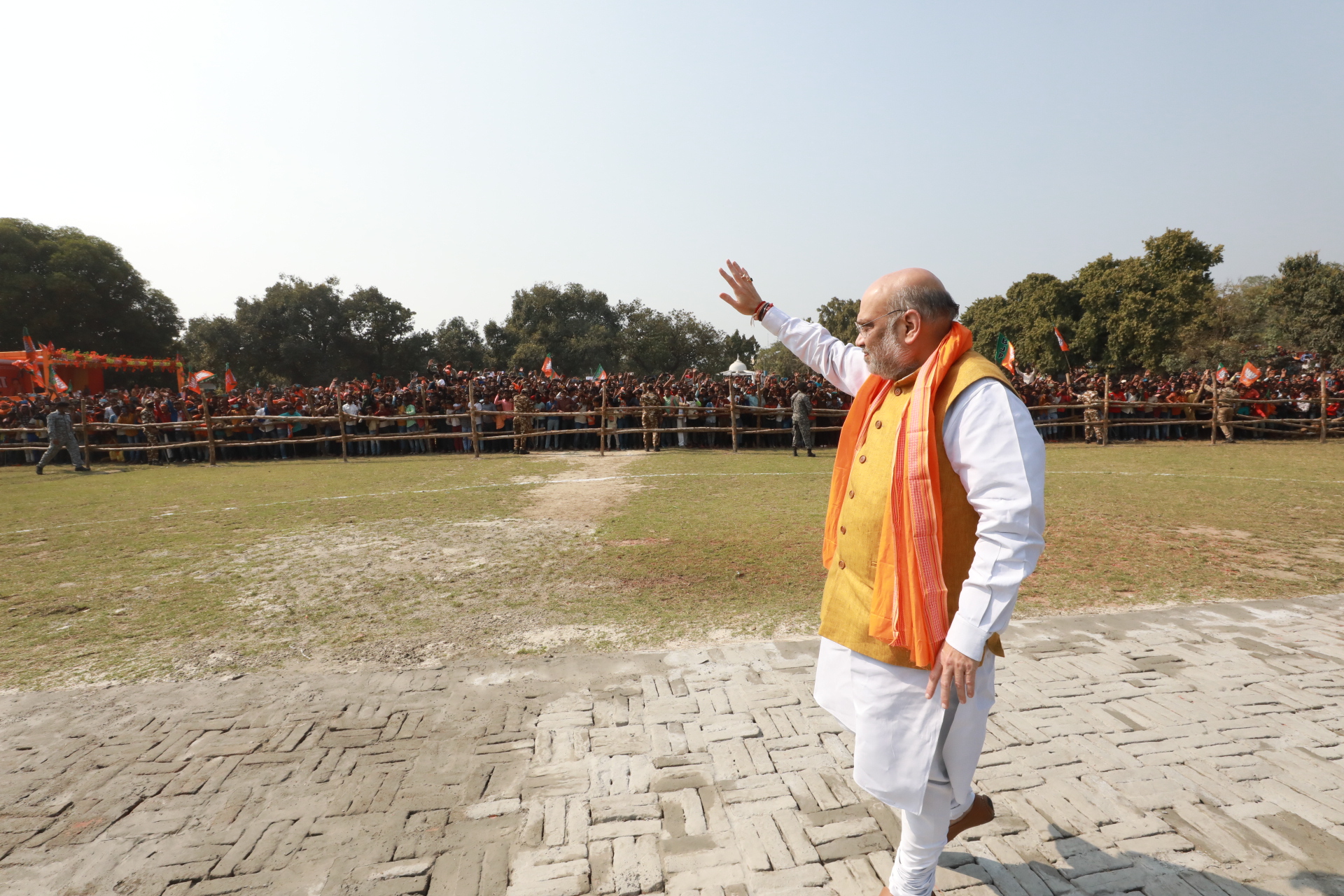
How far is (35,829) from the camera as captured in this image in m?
2.69

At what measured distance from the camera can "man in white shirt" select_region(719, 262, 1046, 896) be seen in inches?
70.0

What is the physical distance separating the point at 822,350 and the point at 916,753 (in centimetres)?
152

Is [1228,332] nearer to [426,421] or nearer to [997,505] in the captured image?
[426,421]

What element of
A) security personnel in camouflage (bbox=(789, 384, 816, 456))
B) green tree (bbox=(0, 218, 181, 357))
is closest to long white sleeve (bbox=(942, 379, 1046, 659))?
security personnel in camouflage (bbox=(789, 384, 816, 456))

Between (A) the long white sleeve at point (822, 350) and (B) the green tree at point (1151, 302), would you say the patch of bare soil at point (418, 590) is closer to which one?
(A) the long white sleeve at point (822, 350)

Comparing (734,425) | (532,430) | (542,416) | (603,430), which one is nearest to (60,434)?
(532,430)

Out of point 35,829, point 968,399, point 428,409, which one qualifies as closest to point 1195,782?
point 968,399

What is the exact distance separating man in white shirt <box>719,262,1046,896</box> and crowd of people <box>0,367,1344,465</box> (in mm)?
14802

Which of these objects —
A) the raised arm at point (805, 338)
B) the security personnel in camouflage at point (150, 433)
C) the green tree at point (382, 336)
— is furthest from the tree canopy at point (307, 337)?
the raised arm at point (805, 338)

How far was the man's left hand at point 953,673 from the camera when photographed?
180 centimetres

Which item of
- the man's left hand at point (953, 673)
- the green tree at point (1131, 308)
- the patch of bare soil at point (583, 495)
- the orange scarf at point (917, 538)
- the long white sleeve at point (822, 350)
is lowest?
the patch of bare soil at point (583, 495)

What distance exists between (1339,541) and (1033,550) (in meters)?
7.79

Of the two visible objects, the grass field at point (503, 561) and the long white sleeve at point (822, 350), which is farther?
the grass field at point (503, 561)

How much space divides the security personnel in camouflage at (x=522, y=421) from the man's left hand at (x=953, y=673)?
53.0 ft
